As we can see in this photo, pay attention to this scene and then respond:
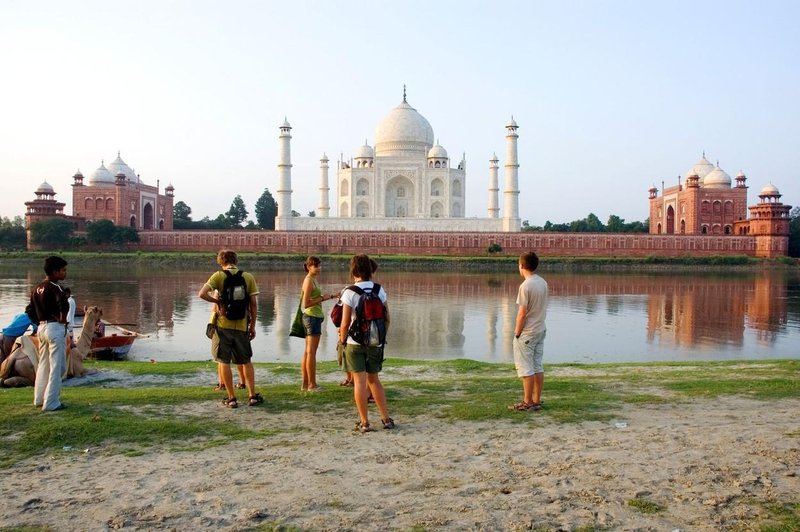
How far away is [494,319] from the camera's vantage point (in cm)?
1628

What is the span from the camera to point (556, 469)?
164 inches

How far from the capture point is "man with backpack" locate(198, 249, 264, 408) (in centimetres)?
571

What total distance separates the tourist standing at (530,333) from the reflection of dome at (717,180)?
56.6 metres

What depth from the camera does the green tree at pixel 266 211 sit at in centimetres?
6800

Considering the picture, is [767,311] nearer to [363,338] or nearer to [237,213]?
[363,338]

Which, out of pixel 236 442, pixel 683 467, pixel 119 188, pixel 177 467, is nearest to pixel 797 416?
pixel 683 467

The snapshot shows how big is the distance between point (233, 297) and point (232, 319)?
0.60 feet

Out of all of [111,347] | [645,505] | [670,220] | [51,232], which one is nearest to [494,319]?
[111,347]

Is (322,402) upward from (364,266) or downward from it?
downward

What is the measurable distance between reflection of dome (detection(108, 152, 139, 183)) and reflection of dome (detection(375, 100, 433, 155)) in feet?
66.9

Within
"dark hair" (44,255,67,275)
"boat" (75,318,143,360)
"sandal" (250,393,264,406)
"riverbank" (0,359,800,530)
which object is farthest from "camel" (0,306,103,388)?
"boat" (75,318,143,360)

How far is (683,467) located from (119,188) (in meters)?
56.4

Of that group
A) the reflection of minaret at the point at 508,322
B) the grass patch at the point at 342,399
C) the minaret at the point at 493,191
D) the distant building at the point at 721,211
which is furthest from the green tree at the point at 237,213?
the grass patch at the point at 342,399

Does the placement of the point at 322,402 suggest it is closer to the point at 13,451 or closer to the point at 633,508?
the point at 13,451
